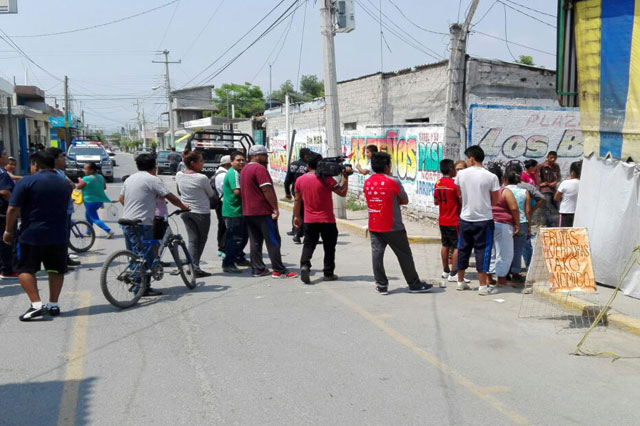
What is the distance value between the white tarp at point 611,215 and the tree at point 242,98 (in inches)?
2641

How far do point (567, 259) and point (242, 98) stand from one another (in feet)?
236

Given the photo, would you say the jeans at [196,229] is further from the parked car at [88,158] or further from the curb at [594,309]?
the parked car at [88,158]

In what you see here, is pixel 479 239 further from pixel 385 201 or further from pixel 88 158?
pixel 88 158

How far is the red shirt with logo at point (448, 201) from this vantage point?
8.21 meters

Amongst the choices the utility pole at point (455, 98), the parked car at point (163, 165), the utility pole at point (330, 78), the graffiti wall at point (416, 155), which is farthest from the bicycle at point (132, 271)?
the parked car at point (163, 165)

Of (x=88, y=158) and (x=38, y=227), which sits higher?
(x=88, y=158)

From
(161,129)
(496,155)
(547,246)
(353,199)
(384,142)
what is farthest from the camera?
(161,129)

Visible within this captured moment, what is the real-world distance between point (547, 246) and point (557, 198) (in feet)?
10.3

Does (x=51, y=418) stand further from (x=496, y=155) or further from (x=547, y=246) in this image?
(x=496, y=155)

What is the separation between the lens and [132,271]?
278 inches

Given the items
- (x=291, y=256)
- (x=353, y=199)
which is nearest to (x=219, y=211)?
(x=291, y=256)

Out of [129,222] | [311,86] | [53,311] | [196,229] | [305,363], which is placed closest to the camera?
[305,363]

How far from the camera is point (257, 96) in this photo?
75.6 meters

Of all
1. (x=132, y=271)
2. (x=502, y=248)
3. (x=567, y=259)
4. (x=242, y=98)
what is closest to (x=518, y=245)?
(x=502, y=248)
